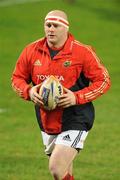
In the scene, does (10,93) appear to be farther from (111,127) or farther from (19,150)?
(19,150)

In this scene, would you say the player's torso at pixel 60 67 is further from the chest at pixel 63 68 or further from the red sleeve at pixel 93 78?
the red sleeve at pixel 93 78

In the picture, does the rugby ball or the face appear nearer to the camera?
the rugby ball

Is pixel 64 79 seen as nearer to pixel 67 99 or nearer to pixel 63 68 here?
pixel 63 68

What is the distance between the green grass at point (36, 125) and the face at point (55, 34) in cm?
302

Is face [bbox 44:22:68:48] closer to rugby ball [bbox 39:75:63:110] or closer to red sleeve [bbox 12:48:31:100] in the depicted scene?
red sleeve [bbox 12:48:31:100]

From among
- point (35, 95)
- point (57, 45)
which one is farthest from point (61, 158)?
point (57, 45)

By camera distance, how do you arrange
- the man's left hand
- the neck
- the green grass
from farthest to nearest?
1. the green grass
2. the neck
3. the man's left hand

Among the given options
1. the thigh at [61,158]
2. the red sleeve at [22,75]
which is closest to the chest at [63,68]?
the red sleeve at [22,75]

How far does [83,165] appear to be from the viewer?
12.5 meters

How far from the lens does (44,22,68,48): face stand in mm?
9109

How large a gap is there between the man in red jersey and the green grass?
244cm

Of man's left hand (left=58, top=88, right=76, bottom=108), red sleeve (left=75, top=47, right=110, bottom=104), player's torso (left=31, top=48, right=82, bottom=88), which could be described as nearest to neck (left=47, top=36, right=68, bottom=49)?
player's torso (left=31, top=48, right=82, bottom=88)

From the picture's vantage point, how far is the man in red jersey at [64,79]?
9.10m

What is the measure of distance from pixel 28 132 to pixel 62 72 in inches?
262
